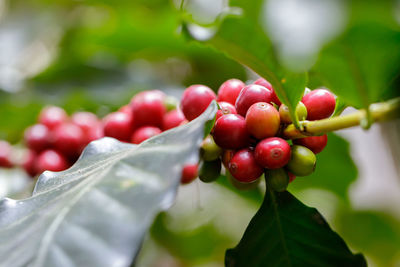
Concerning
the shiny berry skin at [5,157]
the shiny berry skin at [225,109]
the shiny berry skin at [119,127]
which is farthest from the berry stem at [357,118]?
the shiny berry skin at [5,157]

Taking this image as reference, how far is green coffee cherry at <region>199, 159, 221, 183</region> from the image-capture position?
2.74ft

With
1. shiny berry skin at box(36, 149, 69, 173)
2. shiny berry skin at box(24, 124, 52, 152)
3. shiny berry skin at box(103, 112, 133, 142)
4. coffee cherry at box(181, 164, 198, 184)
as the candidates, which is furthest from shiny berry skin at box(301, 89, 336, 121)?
shiny berry skin at box(24, 124, 52, 152)

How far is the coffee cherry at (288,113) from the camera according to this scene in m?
0.77

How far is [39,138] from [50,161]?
5.0 inches

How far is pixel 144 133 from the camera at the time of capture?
1156 mm

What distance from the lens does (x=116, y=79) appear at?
1901 millimetres

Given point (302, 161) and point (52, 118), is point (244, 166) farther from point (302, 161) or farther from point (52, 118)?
point (52, 118)

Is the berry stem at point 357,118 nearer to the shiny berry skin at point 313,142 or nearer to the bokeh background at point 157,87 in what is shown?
the shiny berry skin at point 313,142

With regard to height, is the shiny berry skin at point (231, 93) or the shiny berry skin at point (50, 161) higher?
the shiny berry skin at point (231, 93)

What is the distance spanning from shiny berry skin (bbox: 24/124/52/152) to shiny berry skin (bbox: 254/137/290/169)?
0.91 metres

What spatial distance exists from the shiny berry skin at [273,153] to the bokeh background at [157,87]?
0.65 metres

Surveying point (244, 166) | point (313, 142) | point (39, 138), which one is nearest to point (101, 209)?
point (244, 166)

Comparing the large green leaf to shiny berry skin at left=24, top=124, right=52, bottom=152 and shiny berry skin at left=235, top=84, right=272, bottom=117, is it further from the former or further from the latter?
shiny berry skin at left=24, top=124, right=52, bottom=152

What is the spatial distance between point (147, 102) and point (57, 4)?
5.71ft
